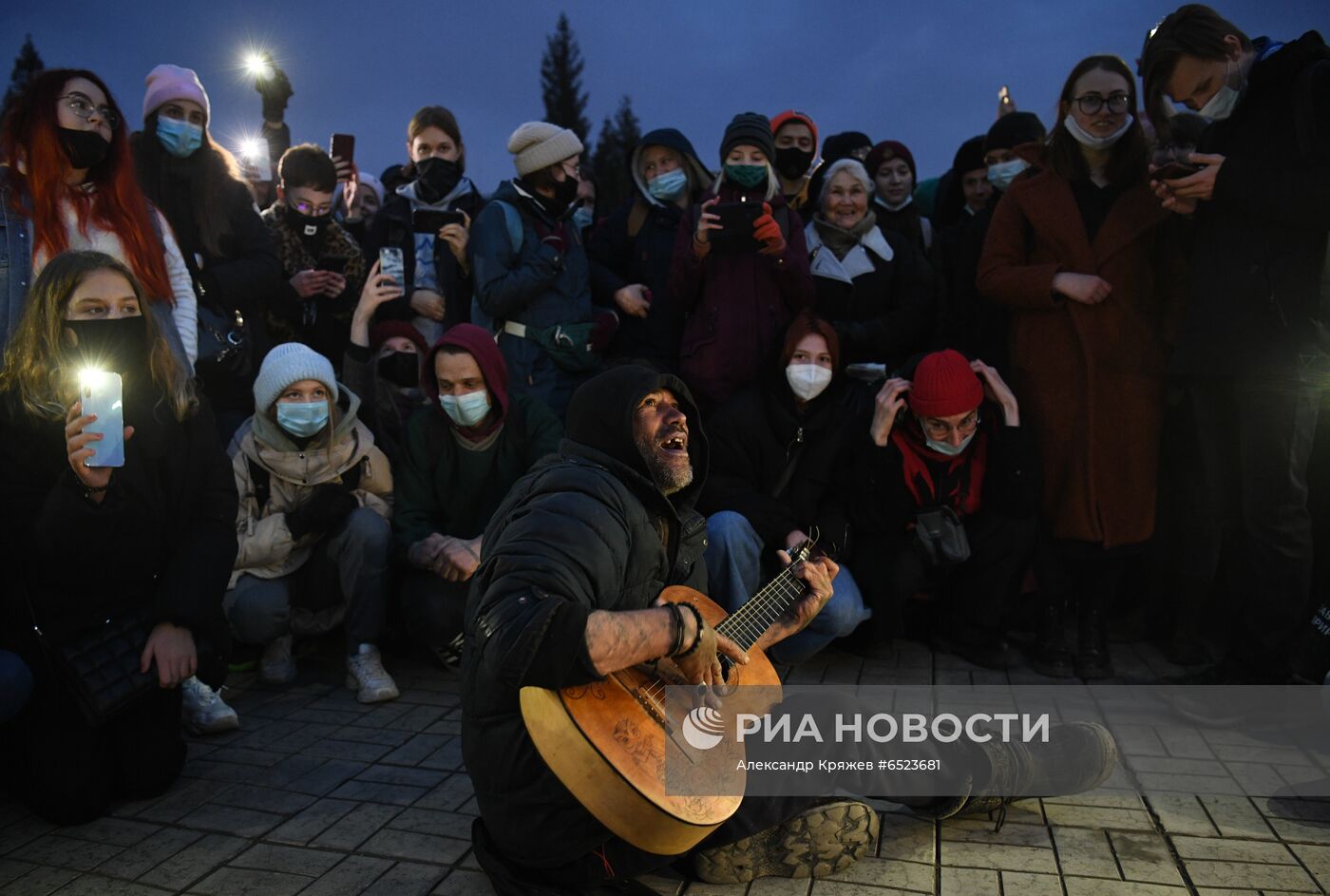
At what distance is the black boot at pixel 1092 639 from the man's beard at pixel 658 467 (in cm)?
274

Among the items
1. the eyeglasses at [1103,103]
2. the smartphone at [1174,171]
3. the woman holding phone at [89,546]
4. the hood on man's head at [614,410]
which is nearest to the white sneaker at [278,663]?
the woman holding phone at [89,546]

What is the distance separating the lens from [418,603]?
4.59 metres

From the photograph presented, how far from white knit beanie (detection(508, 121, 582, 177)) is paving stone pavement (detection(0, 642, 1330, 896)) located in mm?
3405

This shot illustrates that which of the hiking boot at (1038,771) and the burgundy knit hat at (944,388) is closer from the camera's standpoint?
the hiking boot at (1038,771)

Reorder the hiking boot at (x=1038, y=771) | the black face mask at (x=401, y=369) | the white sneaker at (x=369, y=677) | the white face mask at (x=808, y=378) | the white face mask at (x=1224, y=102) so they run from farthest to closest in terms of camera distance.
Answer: the black face mask at (x=401, y=369) < the white face mask at (x=808, y=378) < the white sneaker at (x=369, y=677) < the white face mask at (x=1224, y=102) < the hiking boot at (x=1038, y=771)

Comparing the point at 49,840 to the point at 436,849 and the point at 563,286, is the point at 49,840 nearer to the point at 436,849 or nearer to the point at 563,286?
the point at 436,849

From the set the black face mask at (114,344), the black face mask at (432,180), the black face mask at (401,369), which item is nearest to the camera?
the black face mask at (114,344)

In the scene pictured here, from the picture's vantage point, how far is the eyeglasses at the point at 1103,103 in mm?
4508

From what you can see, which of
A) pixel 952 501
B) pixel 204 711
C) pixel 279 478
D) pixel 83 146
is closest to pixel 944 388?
pixel 952 501

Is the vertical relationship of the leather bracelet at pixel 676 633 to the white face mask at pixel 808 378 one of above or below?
below

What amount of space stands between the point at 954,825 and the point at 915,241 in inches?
158

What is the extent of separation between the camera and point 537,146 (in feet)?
18.5

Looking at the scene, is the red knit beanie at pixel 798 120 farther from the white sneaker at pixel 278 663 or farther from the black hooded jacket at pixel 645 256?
the white sneaker at pixel 278 663

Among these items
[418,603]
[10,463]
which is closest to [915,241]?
[418,603]
